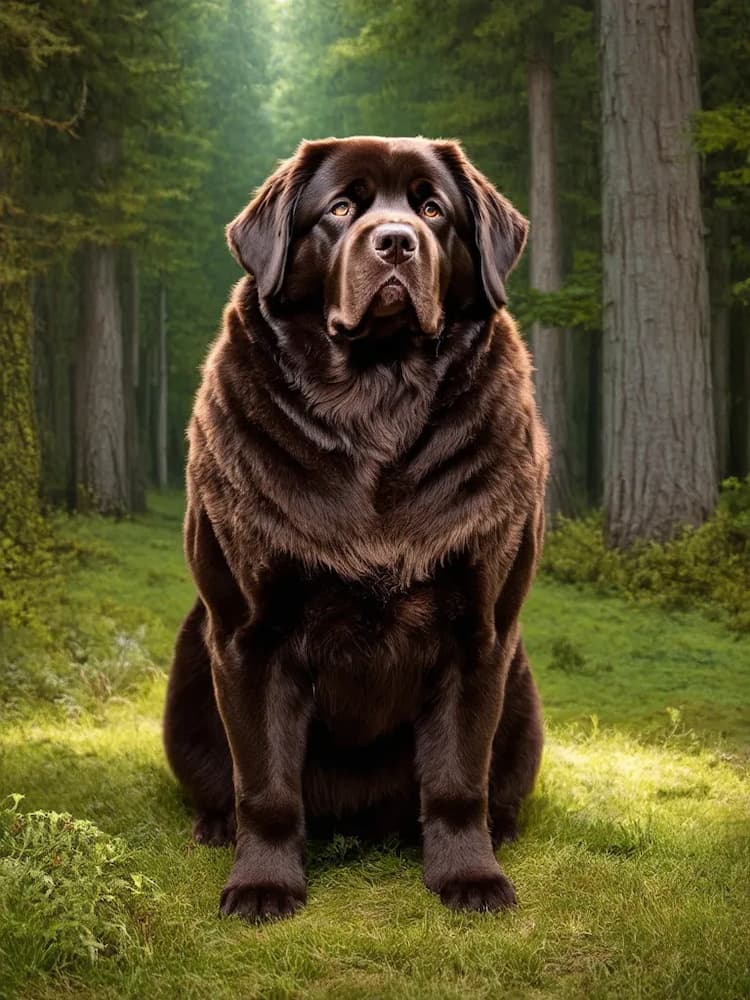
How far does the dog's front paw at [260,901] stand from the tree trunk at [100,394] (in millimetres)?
11495

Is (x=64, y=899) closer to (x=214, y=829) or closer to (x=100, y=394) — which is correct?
(x=214, y=829)

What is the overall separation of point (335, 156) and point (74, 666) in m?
4.37

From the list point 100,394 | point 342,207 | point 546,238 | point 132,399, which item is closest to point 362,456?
point 342,207

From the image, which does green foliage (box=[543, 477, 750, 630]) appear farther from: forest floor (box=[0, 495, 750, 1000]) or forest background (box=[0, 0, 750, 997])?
forest floor (box=[0, 495, 750, 1000])

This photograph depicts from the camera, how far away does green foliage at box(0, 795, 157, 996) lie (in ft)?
9.61

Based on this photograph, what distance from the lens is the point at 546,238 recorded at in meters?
13.3

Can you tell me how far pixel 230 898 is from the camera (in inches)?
132

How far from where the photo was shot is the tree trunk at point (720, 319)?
13570 mm

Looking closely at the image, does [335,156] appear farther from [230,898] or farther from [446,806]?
[230,898]

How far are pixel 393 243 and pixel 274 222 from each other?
0.45 meters

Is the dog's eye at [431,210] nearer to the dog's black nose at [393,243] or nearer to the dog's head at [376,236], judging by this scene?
the dog's head at [376,236]

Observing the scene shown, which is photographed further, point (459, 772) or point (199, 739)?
point (199, 739)

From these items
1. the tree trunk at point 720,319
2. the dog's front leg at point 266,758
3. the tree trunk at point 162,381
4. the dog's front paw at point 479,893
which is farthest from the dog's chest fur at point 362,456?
the tree trunk at point 162,381

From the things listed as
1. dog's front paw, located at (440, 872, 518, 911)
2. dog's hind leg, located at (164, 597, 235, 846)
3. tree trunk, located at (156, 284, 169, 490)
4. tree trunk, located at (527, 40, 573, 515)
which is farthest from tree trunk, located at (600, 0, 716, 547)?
tree trunk, located at (156, 284, 169, 490)
